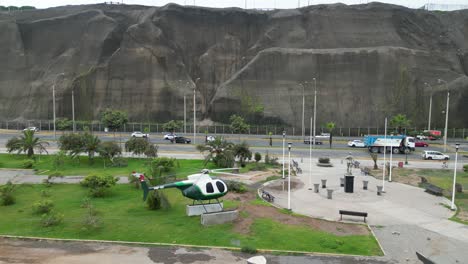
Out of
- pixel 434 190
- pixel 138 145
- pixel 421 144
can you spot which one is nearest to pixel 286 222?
pixel 434 190

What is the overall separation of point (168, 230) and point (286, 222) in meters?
6.83

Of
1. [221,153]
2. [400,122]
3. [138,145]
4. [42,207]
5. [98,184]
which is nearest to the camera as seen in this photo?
[42,207]

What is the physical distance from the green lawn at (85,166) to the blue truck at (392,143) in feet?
94.5

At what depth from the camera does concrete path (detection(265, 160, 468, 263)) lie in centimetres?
1755

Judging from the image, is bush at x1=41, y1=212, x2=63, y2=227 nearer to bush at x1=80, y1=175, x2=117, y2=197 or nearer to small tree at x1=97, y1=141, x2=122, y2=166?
bush at x1=80, y1=175, x2=117, y2=197

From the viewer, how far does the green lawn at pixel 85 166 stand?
36.0 meters

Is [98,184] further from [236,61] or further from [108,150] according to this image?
[236,61]

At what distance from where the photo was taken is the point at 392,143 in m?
53.3

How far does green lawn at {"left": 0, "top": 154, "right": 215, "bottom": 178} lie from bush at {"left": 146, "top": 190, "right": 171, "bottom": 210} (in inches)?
448

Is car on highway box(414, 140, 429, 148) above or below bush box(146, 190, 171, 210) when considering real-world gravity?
above

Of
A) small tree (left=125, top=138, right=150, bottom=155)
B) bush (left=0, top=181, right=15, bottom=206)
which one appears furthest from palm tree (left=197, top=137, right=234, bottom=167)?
bush (left=0, top=181, right=15, bottom=206)

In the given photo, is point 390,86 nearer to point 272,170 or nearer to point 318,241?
point 272,170

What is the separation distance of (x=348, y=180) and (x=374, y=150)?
28.9 m

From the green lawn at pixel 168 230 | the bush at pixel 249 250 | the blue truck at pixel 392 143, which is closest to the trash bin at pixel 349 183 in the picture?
the green lawn at pixel 168 230
